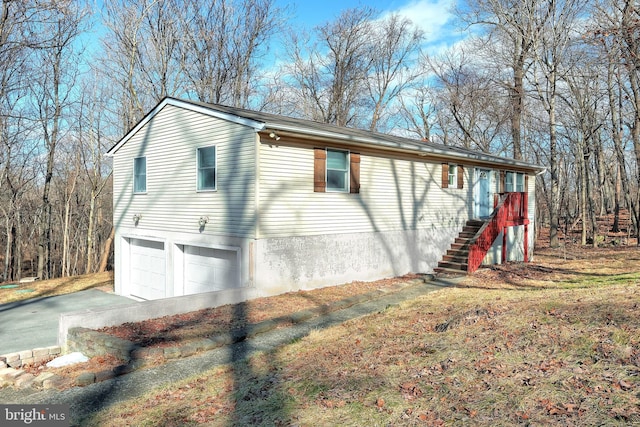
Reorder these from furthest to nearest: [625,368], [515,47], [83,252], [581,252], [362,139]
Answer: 1. [83,252]
2. [515,47]
3. [581,252]
4. [362,139]
5. [625,368]

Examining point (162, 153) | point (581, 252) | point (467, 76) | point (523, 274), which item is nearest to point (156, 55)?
point (162, 153)

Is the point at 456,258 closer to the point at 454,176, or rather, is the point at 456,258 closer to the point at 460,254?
the point at 460,254

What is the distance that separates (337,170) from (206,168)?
3.36m

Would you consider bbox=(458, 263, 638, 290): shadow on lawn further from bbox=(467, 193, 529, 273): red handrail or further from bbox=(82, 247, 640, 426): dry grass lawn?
bbox=(82, 247, 640, 426): dry grass lawn

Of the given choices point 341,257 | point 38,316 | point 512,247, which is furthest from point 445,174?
point 38,316

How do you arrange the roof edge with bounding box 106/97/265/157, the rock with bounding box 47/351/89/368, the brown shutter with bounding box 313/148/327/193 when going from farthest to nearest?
the brown shutter with bounding box 313/148/327/193
the roof edge with bounding box 106/97/265/157
the rock with bounding box 47/351/89/368

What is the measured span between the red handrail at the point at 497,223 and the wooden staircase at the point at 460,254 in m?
0.26

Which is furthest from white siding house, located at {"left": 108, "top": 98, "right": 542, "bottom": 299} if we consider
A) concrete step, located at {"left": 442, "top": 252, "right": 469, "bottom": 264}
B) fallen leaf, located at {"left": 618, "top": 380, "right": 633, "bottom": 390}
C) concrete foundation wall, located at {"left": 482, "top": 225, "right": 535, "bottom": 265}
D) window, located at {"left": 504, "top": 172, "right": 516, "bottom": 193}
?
fallen leaf, located at {"left": 618, "top": 380, "right": 633, "bottom": 390}

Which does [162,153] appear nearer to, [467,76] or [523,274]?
[523,274]

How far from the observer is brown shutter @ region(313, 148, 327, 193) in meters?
10.7

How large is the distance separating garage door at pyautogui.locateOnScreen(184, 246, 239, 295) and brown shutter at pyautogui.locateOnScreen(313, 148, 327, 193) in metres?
2.58

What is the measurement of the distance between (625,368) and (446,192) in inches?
439

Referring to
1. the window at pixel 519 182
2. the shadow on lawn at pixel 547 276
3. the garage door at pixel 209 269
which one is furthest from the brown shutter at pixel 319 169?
the window at pixel 519 182

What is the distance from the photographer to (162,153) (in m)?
12.6
